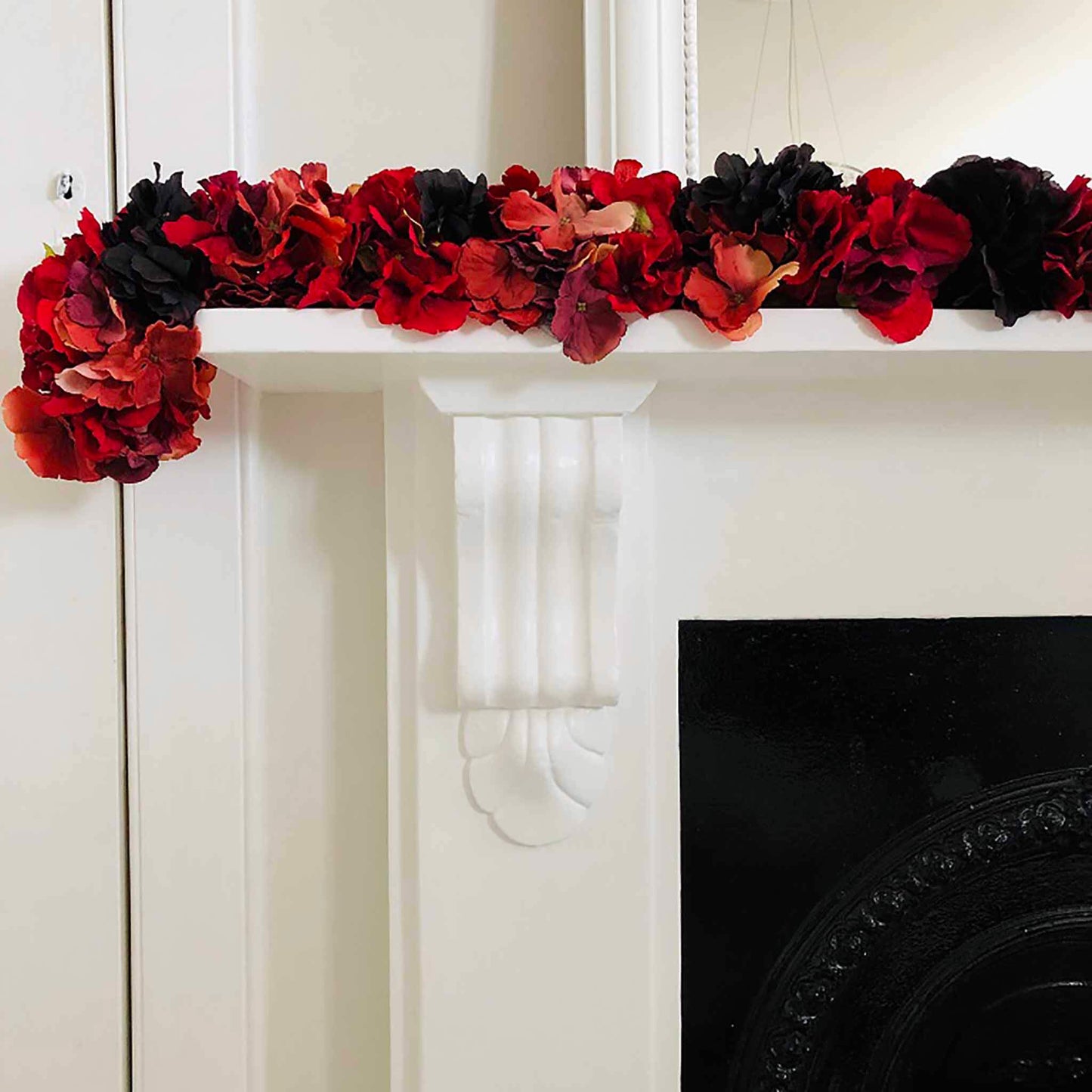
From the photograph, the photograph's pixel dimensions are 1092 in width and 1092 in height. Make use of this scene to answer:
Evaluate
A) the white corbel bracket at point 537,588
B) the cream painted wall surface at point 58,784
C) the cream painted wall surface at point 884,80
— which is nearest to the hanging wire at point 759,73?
the cream painted wall surface at point 884,80

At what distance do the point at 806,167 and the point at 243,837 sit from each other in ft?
2.36

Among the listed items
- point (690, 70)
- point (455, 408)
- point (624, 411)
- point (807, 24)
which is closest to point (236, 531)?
point (455, 408)

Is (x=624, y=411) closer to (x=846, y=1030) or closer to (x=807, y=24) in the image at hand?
(x=807, y=24)

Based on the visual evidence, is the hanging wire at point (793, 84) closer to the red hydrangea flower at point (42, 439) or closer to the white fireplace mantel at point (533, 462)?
the white fireplace mantel at point (533, 462)

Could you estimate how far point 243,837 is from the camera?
37.4 inches

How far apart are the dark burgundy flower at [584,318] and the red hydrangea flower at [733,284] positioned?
59mm

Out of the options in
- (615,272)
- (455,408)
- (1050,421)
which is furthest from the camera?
(1050,421)

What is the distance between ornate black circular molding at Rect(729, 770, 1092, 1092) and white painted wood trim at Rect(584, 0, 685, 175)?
2.13 feet

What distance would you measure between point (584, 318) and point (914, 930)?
0.65 m

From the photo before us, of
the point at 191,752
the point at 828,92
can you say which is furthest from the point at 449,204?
the point at 191,752

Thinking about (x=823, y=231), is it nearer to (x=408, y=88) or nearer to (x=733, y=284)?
(x=733, y=284)

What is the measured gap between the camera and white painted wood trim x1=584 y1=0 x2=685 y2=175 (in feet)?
2.88

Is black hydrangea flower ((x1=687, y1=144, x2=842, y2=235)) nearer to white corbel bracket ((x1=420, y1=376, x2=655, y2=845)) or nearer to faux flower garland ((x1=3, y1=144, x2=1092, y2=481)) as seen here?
faux flower garland ((x1=3, y1=144, x2=1092, y2=481))

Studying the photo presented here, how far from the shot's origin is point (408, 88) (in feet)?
3.12
